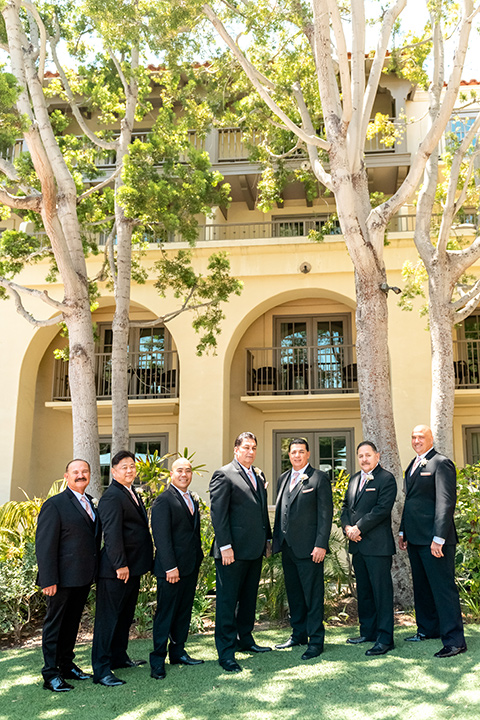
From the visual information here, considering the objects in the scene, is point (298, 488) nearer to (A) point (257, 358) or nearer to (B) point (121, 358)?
(B) point (121, 358)

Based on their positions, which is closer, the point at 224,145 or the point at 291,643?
the point at 291,643

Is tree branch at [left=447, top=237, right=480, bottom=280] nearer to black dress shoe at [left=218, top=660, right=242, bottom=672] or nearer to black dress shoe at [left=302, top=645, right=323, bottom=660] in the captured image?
black dress shoe at [left=302, top=645, right=323, bottom=660]

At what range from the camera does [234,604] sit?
19.2ft

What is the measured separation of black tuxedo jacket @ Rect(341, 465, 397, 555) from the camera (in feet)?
20.1

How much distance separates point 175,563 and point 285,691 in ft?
4.38

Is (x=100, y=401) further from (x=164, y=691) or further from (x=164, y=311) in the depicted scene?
(x=164, y=691)

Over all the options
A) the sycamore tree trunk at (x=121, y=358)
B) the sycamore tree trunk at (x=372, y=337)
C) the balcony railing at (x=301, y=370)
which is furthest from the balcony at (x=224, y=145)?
the sycamore tree trunk at (x=372, y=337)

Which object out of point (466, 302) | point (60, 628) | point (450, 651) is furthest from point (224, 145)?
point (450, 651)

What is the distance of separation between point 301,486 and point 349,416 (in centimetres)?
1019

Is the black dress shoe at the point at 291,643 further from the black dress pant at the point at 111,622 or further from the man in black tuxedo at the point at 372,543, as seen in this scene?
the black dress pant at the point at 111,622

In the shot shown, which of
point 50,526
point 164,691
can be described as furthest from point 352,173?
point 164,691

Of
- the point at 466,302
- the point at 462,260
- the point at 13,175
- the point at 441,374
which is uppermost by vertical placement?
the point at 13,175

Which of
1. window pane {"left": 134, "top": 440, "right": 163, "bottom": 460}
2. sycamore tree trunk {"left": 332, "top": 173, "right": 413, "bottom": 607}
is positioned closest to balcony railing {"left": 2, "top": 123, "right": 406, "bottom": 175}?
window pane {"left": 134, "top": 440, "right": 163, "bottom": 460}

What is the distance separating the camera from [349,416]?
1623 centimetres
